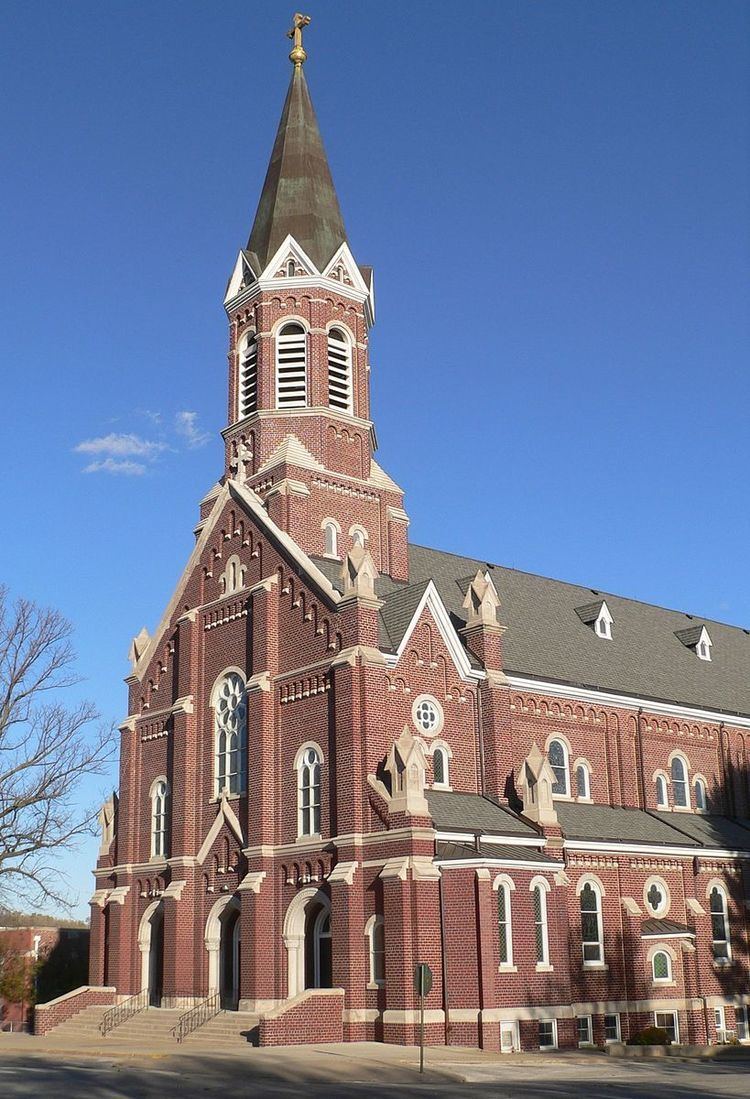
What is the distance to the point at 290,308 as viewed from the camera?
49781 mm

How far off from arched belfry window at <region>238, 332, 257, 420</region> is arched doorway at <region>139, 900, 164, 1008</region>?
19.3 meters

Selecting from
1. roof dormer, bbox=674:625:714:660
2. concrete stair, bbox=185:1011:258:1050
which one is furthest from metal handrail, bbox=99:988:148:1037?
roof dormer, bbox=674:625:714:660

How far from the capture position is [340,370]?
5000cm

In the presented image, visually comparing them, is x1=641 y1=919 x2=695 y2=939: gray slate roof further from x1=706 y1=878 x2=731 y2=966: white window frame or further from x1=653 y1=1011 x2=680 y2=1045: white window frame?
x1=653 y1=1011 x2=680 y2=1045: white window frame

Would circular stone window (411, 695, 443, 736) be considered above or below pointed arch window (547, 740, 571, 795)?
above

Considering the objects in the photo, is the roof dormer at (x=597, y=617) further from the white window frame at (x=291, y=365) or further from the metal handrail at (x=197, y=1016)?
the metal handrail at (x=197, y=1016)

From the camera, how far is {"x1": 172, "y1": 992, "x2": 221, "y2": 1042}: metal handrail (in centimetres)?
3816

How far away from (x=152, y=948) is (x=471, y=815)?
14624mm

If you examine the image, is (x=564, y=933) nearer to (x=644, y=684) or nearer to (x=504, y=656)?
(x=504, y=656)

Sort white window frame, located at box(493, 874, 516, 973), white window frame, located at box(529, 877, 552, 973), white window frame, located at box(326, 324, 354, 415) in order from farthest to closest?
1. white window frame, located at box(326, 324, 354, 415)
2. white window frame, located at box(529, 877, 552, 973)
3. white window frame, located at box(493, 874, 516, 973)

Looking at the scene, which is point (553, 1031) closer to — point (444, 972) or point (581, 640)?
point (444, 972)

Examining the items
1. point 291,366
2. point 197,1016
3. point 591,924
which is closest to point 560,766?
point 591,924

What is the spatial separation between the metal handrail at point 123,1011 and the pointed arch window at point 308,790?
31.2 feet

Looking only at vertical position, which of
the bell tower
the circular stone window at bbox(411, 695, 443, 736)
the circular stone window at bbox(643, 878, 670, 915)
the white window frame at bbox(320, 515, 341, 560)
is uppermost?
the bell tower
